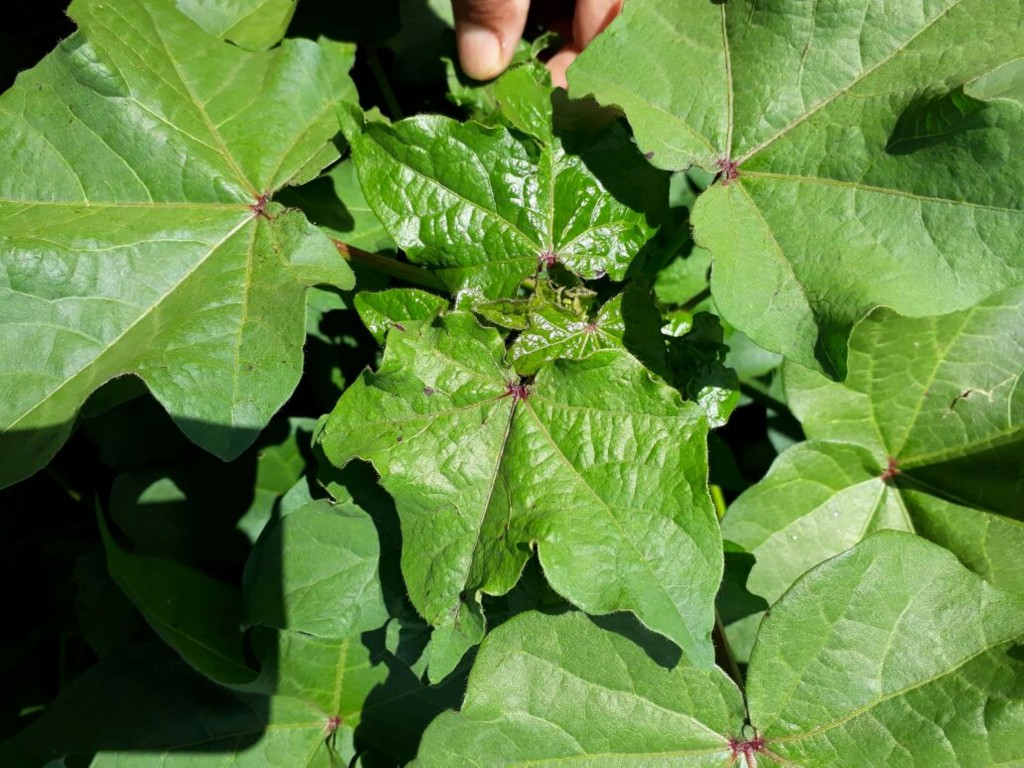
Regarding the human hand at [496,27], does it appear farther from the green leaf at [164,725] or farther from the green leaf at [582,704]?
the green leaf at [164,725]

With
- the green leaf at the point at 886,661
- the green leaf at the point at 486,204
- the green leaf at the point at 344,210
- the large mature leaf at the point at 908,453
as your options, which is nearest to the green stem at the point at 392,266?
the green leaf at the point at 486,204

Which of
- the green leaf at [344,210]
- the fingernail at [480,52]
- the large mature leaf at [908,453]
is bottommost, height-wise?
the large mature leaf at [908,453]

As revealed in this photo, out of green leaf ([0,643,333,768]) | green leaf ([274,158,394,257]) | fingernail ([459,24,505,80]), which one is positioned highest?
fingernail ([459,24,505,80])

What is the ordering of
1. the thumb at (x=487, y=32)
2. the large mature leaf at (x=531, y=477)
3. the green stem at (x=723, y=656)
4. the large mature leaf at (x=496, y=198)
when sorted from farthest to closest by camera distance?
the thumb at (x=487, y=32) < the green stem at (x=723, y=656) < the large mature leaf at (x=496, y=198) < the large mature leaf at (x=531, y=477)

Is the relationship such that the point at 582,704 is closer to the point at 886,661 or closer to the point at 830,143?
the point at 886,661

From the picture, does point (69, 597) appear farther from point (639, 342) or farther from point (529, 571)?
point (639, 342)

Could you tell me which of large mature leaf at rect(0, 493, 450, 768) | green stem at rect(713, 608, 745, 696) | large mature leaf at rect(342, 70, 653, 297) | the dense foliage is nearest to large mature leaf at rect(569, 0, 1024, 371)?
the dense foliage

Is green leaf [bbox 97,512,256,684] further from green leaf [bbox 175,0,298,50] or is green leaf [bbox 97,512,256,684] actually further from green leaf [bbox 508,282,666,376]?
green leaf [bbox 175,0,298,50]
